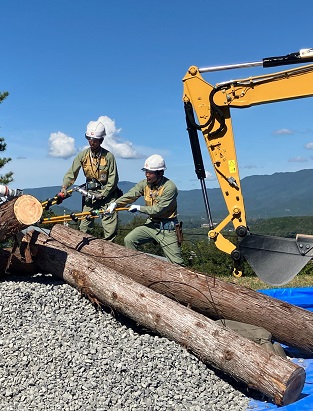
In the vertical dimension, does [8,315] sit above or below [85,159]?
below

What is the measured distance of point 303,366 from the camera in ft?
21.5

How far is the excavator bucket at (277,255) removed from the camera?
687 cm

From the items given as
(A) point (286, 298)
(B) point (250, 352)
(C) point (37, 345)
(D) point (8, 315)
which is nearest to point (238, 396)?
(B) point (250, 352)

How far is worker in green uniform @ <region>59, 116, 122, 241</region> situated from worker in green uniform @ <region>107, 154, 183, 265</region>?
404 mm

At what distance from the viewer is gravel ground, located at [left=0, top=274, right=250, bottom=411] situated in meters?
5.29

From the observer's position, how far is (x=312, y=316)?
6.69 meters

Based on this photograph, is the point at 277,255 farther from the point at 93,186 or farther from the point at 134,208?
the point at 93,186

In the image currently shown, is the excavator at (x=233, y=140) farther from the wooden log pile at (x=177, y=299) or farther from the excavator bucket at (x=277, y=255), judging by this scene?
the wooden log pile at (x=177, y=299)

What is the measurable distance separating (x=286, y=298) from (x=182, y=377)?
3667 millimetres

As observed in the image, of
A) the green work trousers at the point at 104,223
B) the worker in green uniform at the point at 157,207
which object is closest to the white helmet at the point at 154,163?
the worker in green uniform at the point at 157,207

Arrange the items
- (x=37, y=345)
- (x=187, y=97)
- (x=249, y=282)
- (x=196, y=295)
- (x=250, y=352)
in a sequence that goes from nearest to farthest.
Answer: (x=250, y=352) → (x=37, y=345) → (x=196, y=295) → (x=187, y=97) → (x=249, y=282)

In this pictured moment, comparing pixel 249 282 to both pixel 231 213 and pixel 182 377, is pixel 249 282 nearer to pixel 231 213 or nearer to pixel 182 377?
pixel 231 213

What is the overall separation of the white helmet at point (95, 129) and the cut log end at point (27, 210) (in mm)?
1995

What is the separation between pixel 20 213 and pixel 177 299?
226 centimetres
